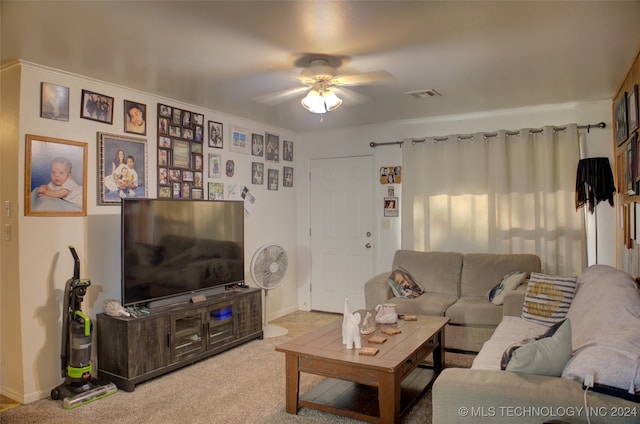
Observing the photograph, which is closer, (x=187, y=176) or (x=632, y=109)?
(x=632, y=109)

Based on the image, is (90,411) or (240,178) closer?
(90,411)

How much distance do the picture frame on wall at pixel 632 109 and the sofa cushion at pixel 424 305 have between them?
198cm

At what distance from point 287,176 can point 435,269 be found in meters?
2.21

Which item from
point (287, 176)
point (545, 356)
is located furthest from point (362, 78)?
point (287, 176)

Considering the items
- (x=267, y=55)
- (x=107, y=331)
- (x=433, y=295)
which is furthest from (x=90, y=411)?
(x=433, y=295)

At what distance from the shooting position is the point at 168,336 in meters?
3.42

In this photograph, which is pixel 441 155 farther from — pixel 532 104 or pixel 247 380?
pixel 247 380

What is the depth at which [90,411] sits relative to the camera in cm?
285

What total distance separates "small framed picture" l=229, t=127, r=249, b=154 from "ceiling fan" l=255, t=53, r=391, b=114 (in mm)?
1333

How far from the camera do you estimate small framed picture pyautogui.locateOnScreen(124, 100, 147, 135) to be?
364cm

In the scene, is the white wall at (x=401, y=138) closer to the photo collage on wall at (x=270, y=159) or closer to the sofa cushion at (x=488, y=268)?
the photo collage on wall at (x=270, y=159)

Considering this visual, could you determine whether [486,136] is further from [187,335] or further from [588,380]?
[187,335]

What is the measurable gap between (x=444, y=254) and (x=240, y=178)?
2328mm

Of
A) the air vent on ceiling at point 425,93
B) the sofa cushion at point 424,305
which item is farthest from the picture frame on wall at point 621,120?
the sofa cushion at point 424,305
